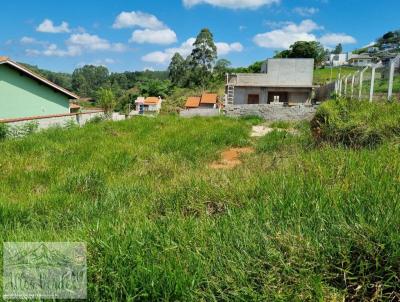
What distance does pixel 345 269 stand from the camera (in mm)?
1756

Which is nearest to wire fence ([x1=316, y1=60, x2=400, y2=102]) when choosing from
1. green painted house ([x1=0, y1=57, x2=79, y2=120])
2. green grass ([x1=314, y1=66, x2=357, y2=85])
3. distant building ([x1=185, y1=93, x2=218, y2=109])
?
green grass ([x1=314, y1=66, x2=357, y2=85])

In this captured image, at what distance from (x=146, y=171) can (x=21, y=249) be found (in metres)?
3.25

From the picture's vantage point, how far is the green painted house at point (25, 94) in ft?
60.6

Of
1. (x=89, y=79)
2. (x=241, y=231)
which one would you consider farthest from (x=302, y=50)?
(x=89, y=79)

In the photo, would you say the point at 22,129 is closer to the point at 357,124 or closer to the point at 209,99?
the point at 357,124

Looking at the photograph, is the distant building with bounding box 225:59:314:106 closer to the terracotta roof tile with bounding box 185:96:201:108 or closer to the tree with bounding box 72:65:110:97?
the terracotta roof tile with bounding box 185:96:201:108

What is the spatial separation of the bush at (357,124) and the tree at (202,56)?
54.0 metres

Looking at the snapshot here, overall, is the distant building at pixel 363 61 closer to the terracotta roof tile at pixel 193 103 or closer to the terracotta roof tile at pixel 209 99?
the terracotta roof tile at pixel 209 99

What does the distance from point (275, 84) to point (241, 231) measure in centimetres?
3091

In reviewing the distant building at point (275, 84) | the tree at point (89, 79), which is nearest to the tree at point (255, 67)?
the distant building at point (275, 84)

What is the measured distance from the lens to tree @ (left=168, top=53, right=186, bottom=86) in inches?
2667

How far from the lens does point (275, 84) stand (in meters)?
31.5

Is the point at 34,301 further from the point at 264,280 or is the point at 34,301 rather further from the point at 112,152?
the point at 112,152

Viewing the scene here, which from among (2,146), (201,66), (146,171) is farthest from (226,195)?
(201,66)
